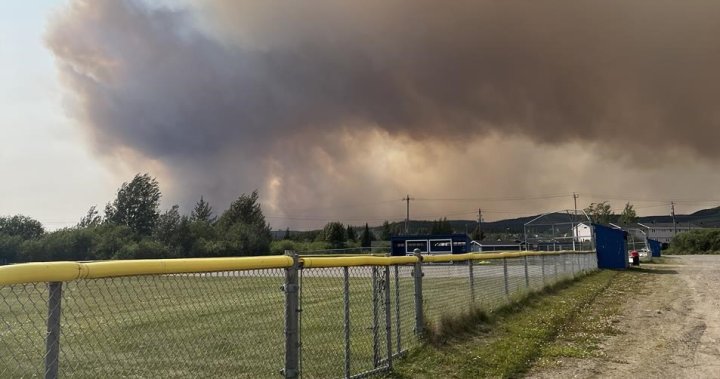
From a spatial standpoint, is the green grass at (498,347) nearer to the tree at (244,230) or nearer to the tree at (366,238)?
the tree at (244,230)

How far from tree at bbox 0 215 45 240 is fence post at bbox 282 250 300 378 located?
83636 mm

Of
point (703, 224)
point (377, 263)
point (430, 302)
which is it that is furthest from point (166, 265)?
point (703, 224)

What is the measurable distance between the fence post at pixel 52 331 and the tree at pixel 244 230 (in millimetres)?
56962

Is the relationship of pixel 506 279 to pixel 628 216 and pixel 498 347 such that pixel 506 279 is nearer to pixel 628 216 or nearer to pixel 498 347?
pixel 498 347

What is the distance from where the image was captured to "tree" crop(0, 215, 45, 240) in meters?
76.4

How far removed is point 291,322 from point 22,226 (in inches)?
3524

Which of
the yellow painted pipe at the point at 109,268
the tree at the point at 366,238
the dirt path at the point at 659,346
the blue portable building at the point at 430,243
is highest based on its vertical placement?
the tree at the point at 366,238

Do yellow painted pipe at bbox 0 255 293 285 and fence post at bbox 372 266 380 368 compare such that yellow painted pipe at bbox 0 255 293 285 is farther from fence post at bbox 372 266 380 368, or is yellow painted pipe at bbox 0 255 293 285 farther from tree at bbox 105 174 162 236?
tree at bbox 105 174 162 236

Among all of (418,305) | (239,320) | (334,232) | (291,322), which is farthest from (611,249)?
(334,232)

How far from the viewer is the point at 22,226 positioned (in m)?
79.6

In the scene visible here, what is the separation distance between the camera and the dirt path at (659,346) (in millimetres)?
6704

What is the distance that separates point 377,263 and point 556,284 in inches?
507

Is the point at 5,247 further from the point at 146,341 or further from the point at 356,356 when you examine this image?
the point at 356,356

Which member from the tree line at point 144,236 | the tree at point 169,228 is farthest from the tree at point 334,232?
the tree at point 169,228
